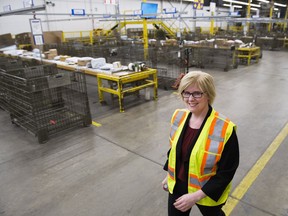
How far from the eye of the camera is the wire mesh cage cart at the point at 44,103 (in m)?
4.27

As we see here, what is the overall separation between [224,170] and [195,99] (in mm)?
491

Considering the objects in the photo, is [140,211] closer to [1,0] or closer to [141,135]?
[141,135]

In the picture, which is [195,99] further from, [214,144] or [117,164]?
[117,164]

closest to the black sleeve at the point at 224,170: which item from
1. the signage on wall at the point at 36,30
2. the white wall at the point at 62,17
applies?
the signage on wall at the point at 36,30

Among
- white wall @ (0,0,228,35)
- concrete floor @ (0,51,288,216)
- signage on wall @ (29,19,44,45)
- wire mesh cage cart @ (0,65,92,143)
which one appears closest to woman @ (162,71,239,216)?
concrete floor @ (0,51,288,216)

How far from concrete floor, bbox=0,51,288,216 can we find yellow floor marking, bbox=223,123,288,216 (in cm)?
5

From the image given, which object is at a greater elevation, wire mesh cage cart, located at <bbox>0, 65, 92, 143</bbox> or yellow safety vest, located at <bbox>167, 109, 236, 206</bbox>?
yellow safety vest, located at <bbox>167, 109, 236, 206</bbox>

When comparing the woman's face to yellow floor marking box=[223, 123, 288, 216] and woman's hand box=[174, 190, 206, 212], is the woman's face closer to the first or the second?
woman's hand box=[174, 190, 206, 212]

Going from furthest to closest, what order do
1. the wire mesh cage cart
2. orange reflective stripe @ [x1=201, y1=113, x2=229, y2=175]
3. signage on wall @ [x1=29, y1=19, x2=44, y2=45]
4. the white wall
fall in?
1. the white wall
2. signage on wall @ [x1=29, y1=19, x2=44, y2=45]
3. the wire mesh cage cart
4. orange reflective stripe @ [x1=201, y1=113, x2=229, y2=175]

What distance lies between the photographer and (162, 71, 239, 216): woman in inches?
54.7

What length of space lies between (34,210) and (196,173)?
2.22m

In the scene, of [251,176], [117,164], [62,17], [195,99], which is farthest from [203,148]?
[62,17]

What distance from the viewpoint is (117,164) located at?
11.5ft

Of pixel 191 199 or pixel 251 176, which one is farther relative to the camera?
pixel 251 176
